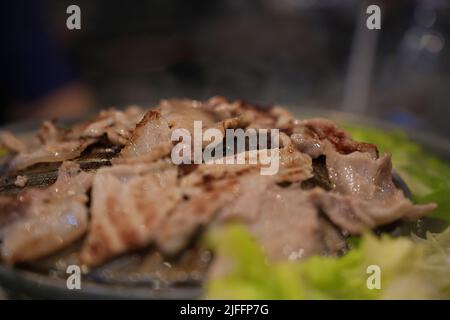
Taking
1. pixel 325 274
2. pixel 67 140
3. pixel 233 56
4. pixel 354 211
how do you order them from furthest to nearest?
pixel 233 56 < pixel 67 140 < pixel 354 211 < pixel 325 274

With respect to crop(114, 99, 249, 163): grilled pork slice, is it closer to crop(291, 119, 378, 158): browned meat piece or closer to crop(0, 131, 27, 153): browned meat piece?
crop(291, 119, 378, 158): browned meat piece

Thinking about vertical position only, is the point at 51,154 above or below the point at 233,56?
below

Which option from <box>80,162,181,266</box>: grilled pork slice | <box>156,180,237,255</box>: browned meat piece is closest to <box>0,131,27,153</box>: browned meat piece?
<box>80,162,181,266</box>: grilled pork slice

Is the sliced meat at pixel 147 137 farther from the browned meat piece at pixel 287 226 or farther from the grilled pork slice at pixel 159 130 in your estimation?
the browned meat piece at pixel 287 226

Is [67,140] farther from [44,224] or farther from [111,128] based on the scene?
[44,224]

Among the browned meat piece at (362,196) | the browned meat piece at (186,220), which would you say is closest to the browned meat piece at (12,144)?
the browned meat piece at (186,220)

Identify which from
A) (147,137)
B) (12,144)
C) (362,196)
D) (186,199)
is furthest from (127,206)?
(12,144)

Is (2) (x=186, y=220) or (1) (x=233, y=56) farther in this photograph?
(1) (x=233, y=56)
